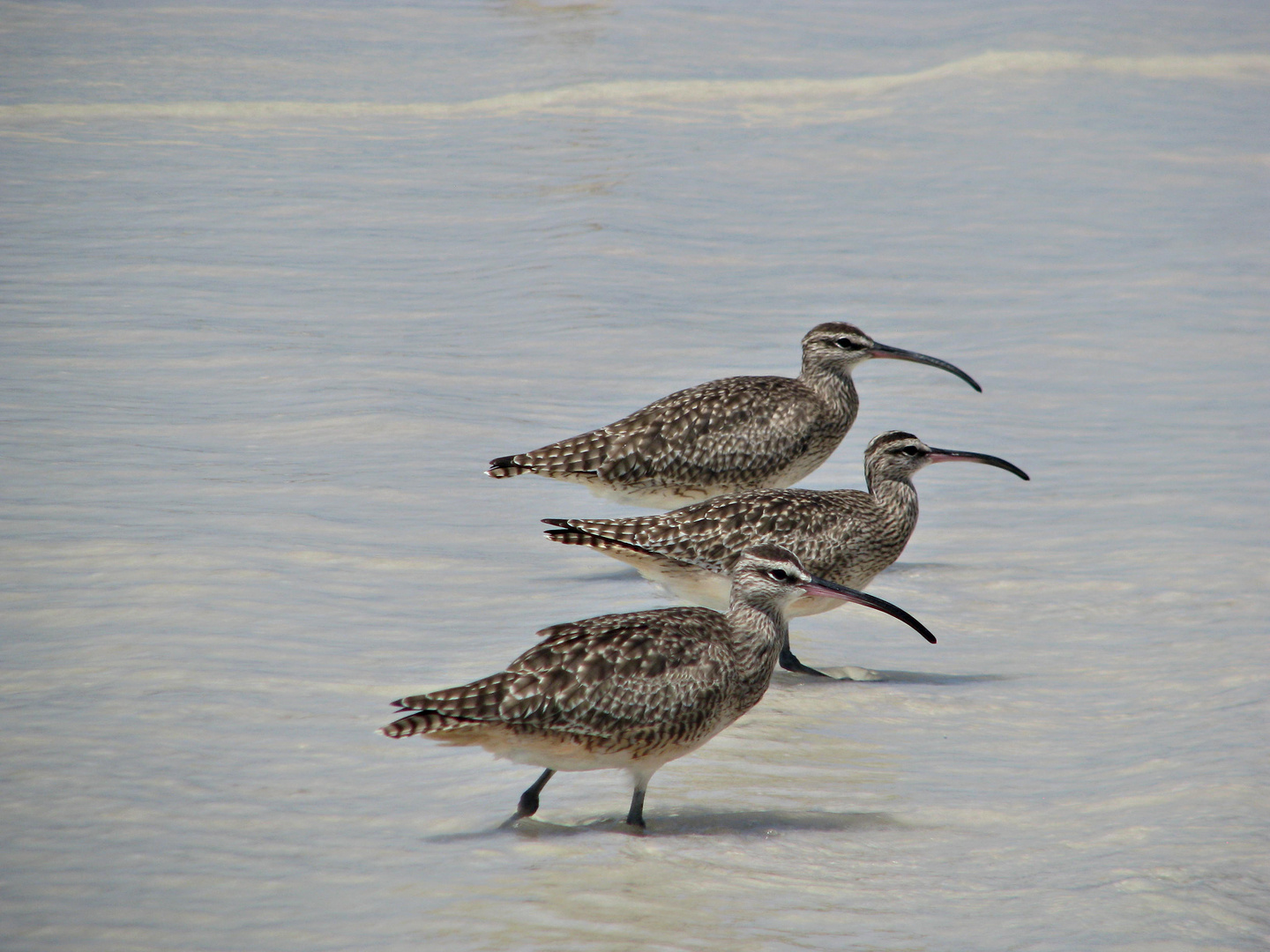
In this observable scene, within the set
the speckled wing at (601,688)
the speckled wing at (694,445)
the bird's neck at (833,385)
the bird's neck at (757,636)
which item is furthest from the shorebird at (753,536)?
the bird's neck at (833,385)

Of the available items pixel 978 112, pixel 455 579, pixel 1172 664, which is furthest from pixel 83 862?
pixel 978 112

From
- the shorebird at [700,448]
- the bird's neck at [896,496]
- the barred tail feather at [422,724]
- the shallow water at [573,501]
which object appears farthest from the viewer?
the shorebird at [700,448]

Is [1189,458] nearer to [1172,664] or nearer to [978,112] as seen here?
[1172,664]

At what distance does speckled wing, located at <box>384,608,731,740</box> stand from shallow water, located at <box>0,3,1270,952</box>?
1.72ft

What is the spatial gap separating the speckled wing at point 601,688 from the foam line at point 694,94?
20722 millimetres

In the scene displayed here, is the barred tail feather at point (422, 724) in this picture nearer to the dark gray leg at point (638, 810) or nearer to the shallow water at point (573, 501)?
the shallow water at point (573, 501)

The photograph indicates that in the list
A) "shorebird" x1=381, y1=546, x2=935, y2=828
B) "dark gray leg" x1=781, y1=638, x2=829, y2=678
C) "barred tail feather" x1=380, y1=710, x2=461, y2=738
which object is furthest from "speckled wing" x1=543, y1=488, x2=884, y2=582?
"barred tail feather" x1=380, y1=710, x2=461, y2=738

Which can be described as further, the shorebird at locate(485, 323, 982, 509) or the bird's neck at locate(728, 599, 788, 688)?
the shorebird at locate(485, 323, 982, 509)

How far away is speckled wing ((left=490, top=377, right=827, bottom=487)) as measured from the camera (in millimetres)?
9883

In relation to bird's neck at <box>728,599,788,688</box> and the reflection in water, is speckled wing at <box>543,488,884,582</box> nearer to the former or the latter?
bird's neck at <box>728,599,788,688</box>

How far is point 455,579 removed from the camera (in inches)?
375

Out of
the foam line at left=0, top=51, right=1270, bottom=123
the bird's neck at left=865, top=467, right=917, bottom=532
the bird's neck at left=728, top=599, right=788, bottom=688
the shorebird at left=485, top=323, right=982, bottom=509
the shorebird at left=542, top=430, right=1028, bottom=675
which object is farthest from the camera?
the foam line at left=0, top=51, right=1270, bottom=123

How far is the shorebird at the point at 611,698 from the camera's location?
595 cm

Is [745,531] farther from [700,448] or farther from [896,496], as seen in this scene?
[700,448]
